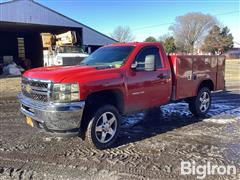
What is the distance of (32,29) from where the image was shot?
110 feet

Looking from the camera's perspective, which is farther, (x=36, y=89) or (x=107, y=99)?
(x=107, y=99)

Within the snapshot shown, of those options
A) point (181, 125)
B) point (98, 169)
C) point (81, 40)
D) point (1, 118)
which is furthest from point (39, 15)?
point (98, 169)

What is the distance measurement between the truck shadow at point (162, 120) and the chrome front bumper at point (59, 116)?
1.19 m

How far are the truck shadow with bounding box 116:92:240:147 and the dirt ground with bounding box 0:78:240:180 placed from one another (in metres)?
0.02

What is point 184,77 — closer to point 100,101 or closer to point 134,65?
point 134,65

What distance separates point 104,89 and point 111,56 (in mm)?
1252

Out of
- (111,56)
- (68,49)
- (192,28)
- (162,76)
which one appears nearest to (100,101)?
(111,56)

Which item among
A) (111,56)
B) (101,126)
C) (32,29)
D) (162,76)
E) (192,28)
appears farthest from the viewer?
(192,28)

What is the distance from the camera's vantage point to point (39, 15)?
1099 inches

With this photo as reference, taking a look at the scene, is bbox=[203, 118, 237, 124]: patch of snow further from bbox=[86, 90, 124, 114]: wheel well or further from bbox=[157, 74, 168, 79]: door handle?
bbox=[86, 90, 124, 114]: wheel well

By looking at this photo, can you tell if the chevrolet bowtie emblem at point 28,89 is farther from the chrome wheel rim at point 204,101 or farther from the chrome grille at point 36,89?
the chrome wheel rim at point 204,101

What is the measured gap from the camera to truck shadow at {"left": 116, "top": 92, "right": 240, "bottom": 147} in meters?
6.42

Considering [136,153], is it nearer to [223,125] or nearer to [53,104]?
[53,104]

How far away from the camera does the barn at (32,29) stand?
26.5 m
